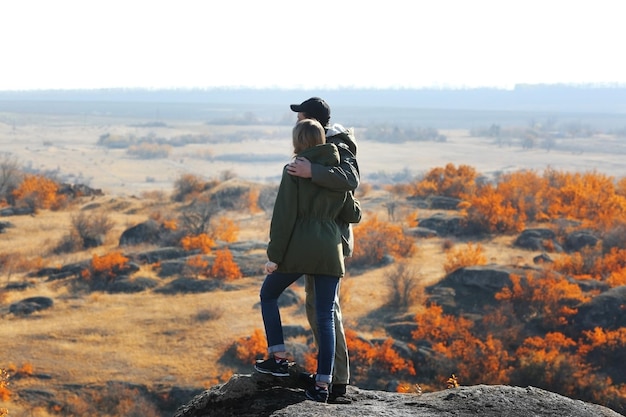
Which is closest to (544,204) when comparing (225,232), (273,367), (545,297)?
(545,297)

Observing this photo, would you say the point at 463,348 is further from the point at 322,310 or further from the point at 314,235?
the point at 314,235

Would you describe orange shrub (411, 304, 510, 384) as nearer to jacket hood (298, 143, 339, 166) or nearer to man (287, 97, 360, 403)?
man (287, 97, 360, 403)

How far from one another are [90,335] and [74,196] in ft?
68.5

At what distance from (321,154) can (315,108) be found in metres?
0.43

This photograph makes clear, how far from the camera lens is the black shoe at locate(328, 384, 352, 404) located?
5152 millimetres

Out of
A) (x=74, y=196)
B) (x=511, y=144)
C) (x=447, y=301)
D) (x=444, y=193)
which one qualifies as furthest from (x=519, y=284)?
(x=511, y=144)

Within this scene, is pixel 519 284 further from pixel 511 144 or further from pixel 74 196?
pixel 511 144

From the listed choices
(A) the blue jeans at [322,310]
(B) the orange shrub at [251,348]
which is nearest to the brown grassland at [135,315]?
(B) the orange shrub at [251,348]

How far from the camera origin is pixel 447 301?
913 inches

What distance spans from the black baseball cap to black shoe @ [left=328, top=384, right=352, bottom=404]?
200 centimetres

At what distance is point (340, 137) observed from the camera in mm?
5383

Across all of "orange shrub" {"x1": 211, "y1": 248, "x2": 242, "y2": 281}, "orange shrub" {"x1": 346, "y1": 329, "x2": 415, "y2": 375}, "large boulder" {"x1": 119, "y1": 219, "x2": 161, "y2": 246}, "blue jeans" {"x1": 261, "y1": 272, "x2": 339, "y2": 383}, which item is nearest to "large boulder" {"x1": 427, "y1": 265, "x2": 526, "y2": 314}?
A: "orange shrub" {"x1": 346, "y1": 329, "x2": 415, "y2": 375}

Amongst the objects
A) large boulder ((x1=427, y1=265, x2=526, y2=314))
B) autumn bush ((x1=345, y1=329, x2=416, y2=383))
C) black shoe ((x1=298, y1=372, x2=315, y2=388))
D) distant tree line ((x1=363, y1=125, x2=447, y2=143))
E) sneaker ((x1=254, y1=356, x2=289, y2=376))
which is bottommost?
distant tree line ((x1=363, y1=125, x2=447, y2=143))

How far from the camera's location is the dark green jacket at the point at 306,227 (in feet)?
16.3
